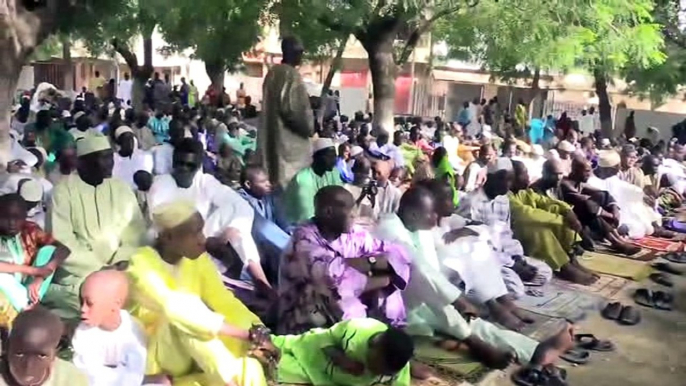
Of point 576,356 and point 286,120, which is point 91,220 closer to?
point 286,120

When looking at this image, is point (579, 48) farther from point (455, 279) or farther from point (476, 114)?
point (476, 114)

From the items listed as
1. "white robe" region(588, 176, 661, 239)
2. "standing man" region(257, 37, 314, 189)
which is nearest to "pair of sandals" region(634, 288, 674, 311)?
"white robe" region(588, 176, 661, 239)

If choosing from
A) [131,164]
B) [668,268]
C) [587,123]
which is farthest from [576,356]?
[587,123]

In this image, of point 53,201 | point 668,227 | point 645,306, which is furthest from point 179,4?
point 668,227

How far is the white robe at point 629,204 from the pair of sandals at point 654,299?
6.50ft

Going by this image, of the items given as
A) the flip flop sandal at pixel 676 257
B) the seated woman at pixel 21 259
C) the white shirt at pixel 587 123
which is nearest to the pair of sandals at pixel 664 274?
the flip flop sandal at pixel 676 257

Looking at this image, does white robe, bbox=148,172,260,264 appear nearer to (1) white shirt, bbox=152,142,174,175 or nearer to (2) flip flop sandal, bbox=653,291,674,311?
(1) white shirt, bbox=152,142,174,175

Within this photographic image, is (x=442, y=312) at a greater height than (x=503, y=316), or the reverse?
(x=442, y=312)

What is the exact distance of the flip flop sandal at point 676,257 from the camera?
304 inches

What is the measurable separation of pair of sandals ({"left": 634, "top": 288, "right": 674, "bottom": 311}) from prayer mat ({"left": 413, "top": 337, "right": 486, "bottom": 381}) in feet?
7.84

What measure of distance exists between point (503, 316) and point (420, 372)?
1.08 meters

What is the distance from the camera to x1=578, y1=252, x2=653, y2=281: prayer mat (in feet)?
23.6

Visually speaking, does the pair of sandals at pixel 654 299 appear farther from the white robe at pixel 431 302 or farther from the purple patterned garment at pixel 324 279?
the purple patterned garment at pixel 324 279

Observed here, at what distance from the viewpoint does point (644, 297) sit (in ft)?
21.5
